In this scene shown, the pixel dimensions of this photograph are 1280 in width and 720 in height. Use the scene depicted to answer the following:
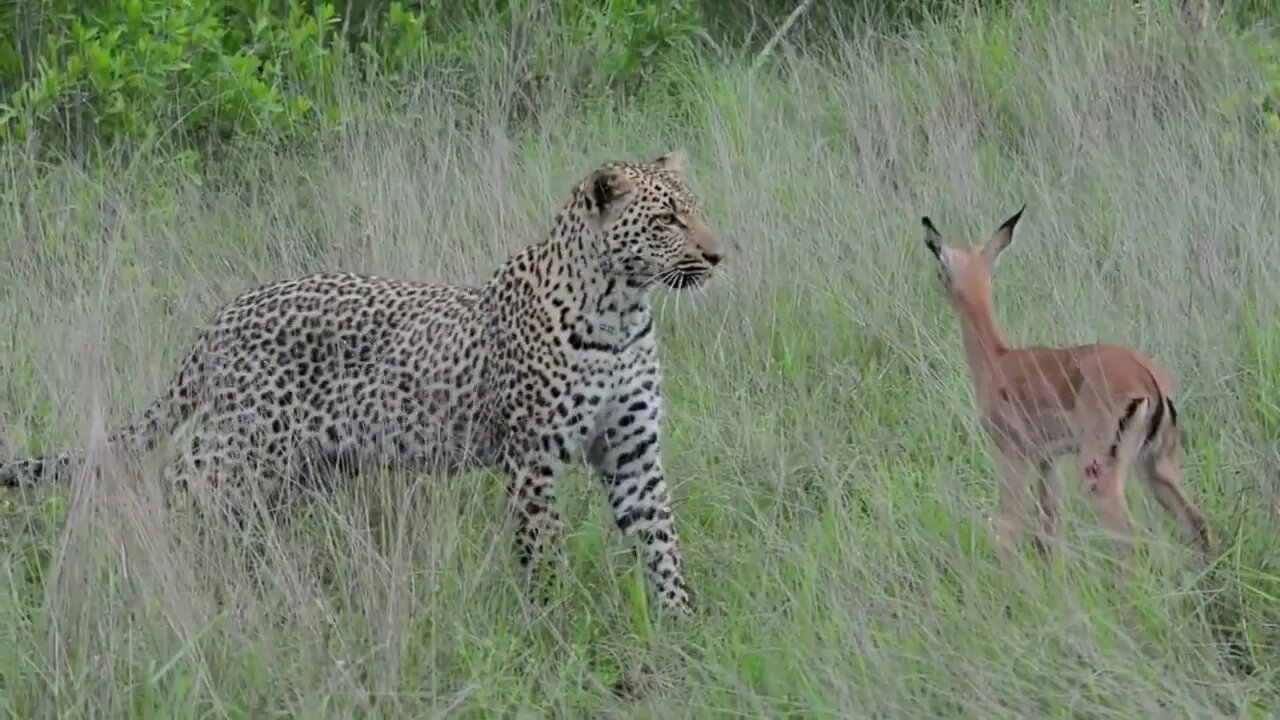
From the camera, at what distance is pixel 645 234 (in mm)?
5621

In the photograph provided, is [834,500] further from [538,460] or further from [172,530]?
[172,530]

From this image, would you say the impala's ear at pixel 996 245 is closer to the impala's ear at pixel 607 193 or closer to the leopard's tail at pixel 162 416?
the impala's ear at pixel 607 193

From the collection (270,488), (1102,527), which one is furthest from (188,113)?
(1102,527)

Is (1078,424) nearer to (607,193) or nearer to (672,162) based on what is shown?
(607,193)

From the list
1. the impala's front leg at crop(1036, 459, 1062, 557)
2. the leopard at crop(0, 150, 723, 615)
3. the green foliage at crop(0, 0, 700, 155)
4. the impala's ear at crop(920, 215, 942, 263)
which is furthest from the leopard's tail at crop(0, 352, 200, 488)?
the green foliage at crop(0, 0, 700, 155)

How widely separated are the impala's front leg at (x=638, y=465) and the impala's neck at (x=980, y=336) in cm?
85

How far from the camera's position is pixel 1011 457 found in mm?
5168

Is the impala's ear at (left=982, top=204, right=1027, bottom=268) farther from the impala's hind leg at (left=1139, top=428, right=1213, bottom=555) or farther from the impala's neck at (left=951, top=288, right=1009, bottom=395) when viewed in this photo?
the impala's hind leg at (left=1139, top=428, right=1213, bottom=555)

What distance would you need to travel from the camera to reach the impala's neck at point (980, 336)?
541cm

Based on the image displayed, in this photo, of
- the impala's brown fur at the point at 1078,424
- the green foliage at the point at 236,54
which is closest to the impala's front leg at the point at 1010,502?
the impala's brown fur at the point at 1078,424

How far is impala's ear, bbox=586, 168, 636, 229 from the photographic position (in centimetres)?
563

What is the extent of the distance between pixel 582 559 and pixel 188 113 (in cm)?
413

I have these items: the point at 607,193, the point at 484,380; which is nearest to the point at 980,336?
the point at 607,193

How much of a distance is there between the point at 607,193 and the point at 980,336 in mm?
1079
